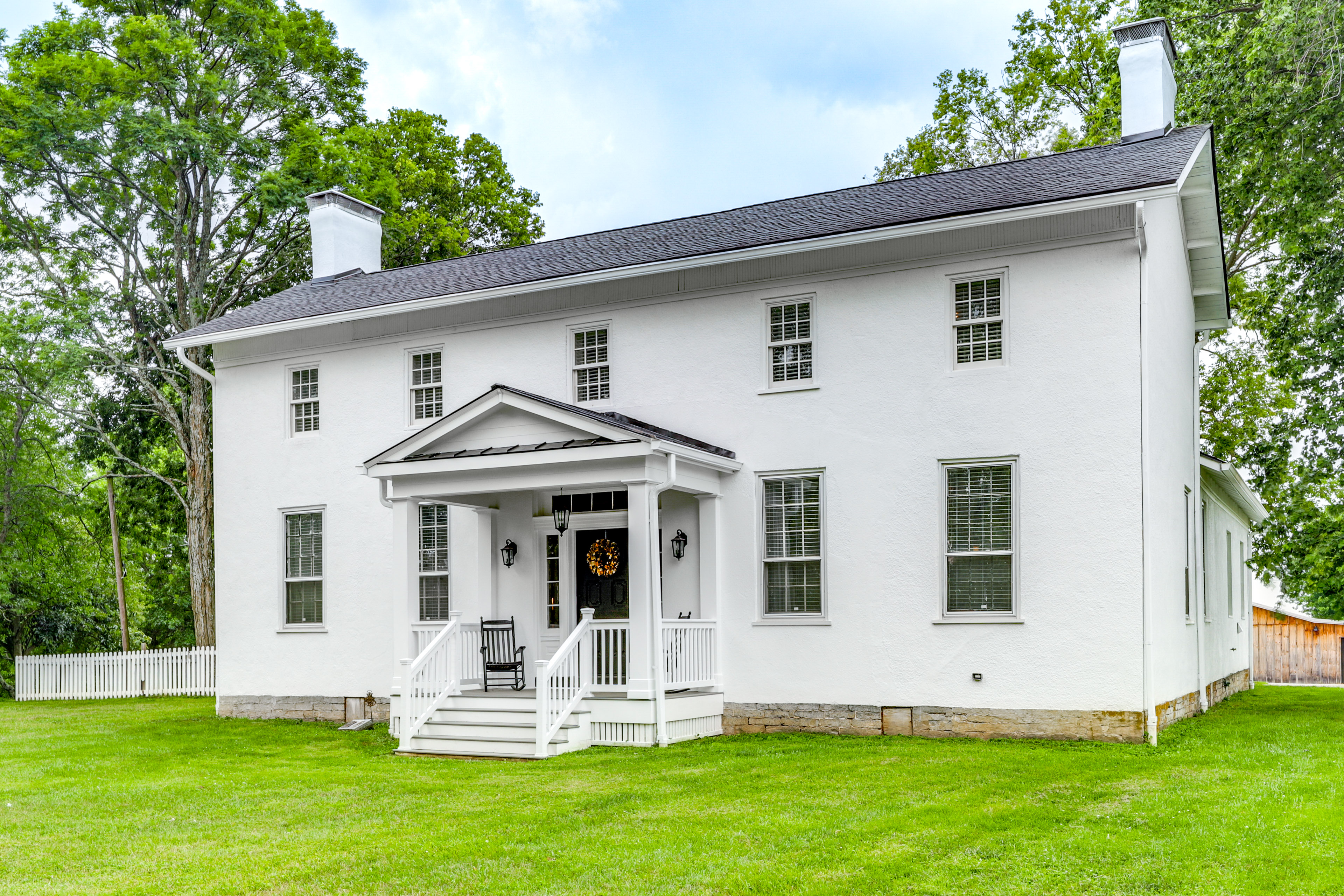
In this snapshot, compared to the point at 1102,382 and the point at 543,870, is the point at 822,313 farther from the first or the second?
the point at 543,870

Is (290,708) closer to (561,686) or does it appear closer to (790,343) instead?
(561,686)

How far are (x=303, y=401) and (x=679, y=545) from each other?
6.25 meters

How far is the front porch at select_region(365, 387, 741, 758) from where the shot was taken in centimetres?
1225

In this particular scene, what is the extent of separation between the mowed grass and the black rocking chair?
5.74 ft

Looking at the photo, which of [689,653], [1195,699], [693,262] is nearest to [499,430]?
[693,262]

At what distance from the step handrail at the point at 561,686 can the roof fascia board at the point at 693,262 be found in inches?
160

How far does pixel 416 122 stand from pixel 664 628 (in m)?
20.8

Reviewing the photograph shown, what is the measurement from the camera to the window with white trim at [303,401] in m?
16.6

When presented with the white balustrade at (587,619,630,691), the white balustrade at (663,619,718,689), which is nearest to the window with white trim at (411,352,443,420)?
the white balustrade at (587,619,630,691)

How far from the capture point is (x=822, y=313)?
43.3 ft

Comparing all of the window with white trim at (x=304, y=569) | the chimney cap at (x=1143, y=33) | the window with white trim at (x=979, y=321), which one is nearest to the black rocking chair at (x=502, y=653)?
the window with white trim at (x=304, y=569)

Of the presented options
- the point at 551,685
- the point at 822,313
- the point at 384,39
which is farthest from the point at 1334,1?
the point at 384,39

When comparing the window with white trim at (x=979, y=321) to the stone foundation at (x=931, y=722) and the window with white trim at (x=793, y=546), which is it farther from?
the stone foundation at (x=931, y=722)

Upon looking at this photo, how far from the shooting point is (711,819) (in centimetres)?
802
